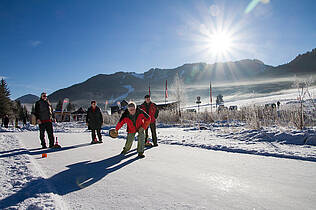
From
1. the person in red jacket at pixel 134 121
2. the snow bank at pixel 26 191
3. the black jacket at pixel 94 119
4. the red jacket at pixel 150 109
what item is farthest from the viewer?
the black jacket at pixel 94 119

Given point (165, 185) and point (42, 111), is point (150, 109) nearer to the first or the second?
point (42, 111)

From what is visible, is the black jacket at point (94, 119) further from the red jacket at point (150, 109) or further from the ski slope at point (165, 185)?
the ski slope at point (165, 185)

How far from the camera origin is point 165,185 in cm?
234

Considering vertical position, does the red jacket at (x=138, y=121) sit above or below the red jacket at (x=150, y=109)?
below

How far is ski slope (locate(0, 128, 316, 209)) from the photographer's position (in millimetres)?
1850

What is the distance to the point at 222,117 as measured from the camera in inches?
588

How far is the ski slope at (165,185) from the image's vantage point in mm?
1850

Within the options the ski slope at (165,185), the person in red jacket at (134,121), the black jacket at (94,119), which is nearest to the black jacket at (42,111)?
the black jacket at (94,119)

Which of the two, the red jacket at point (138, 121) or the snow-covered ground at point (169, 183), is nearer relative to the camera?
the snow-covered ground at point (169, 183)

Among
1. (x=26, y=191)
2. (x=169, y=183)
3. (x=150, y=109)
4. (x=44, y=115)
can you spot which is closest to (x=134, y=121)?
(x=150, y=109)

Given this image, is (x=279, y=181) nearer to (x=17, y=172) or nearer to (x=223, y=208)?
(x=223, y=208)

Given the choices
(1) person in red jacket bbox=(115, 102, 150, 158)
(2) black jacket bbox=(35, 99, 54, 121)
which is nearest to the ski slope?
(1) person in red jacket bbox=(115, 102, 150, 158)

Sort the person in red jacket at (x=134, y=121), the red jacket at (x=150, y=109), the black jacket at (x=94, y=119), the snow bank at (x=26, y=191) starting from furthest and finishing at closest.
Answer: the black jacket at (x=94, y=119) → the red jacket at (x=150, y=109) → the person in red jacket at (x=134, y=121) → the snow bank at (x=26, y=191)

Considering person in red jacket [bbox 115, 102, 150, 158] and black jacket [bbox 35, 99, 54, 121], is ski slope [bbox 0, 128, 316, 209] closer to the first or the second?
person in red jacket [bbox 115, 102, 150, 158]
